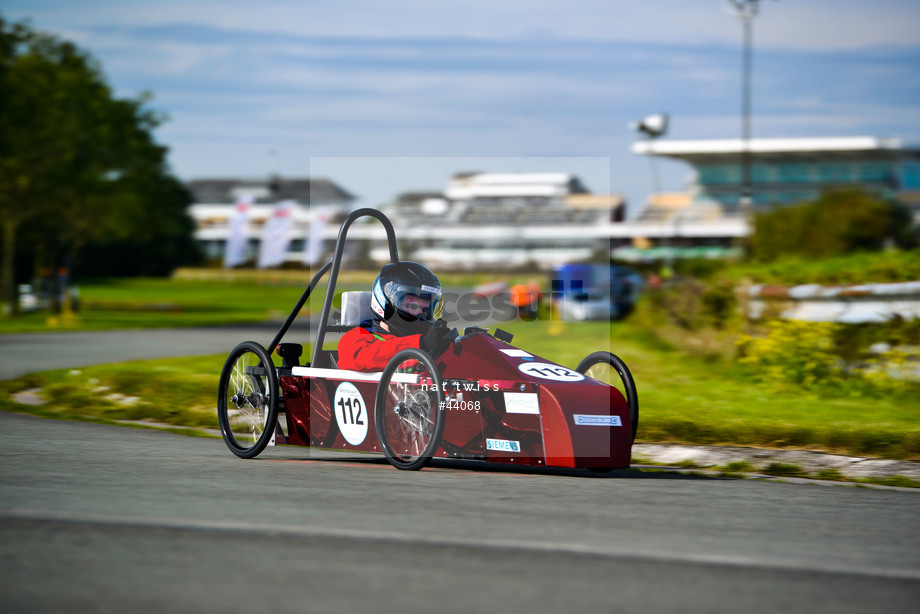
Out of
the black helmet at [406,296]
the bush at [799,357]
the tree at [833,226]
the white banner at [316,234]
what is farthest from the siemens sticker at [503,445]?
the tree at [833,226]

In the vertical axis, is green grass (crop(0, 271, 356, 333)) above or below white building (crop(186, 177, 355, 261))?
below

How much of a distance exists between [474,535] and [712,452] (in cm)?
409

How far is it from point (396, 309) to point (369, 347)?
0.38 m

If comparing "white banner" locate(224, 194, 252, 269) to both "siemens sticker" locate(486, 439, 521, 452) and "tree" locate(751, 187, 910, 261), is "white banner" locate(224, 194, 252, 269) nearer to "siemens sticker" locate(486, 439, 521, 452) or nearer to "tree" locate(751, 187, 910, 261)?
"tree" locate(751, 187, 910, 261)

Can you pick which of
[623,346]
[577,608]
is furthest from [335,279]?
[623,346]

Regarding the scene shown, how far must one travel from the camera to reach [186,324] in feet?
111

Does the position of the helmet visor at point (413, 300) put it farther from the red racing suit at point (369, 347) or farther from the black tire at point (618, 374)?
the black tire at point (618, 374)

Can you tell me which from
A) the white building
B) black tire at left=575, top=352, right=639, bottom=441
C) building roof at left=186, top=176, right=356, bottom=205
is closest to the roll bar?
black tire at left=575, top=352, right=639, bottom=441

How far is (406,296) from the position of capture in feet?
26.1

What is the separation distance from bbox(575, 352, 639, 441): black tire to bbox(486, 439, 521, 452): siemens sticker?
2.52 ft

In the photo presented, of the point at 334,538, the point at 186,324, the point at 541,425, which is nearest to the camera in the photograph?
the point at 334,538

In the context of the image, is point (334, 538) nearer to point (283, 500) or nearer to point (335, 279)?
point (283, 500)

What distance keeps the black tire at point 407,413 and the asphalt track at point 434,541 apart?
16cm

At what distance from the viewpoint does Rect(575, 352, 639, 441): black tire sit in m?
7.74
